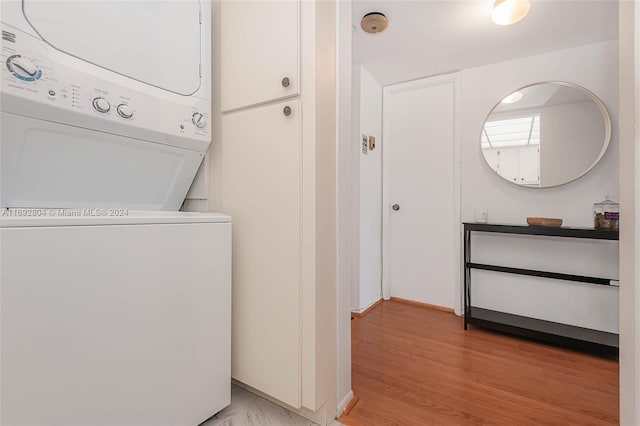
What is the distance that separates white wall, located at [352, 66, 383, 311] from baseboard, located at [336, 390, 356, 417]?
3.39 ft

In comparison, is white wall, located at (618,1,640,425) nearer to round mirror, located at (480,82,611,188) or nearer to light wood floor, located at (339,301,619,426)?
light wood floor, located at (339,301,619,426)

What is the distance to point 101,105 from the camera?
0.86 m

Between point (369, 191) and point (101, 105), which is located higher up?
point (101, 105)

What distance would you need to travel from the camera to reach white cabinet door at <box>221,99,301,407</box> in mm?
1003

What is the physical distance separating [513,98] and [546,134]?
1.21 ft

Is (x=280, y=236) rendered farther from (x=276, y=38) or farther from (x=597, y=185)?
(x=597, y=185)

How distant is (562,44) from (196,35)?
2.40m

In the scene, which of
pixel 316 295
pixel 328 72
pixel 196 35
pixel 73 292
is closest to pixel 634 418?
pixel 316 295

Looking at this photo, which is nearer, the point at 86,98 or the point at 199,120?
the point at 86,98

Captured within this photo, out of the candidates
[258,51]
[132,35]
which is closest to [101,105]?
[132,35]

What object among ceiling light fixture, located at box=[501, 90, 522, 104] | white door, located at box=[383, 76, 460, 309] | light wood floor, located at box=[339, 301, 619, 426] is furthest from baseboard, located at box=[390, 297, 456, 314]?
ceiling light fixture, located at box=[501, 90, 522, 104]

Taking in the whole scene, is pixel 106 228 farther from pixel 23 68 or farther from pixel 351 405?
pixel 351 405

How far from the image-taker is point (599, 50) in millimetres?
1842

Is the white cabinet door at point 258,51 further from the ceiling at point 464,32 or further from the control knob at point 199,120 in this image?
the ceiling at point 464,32
